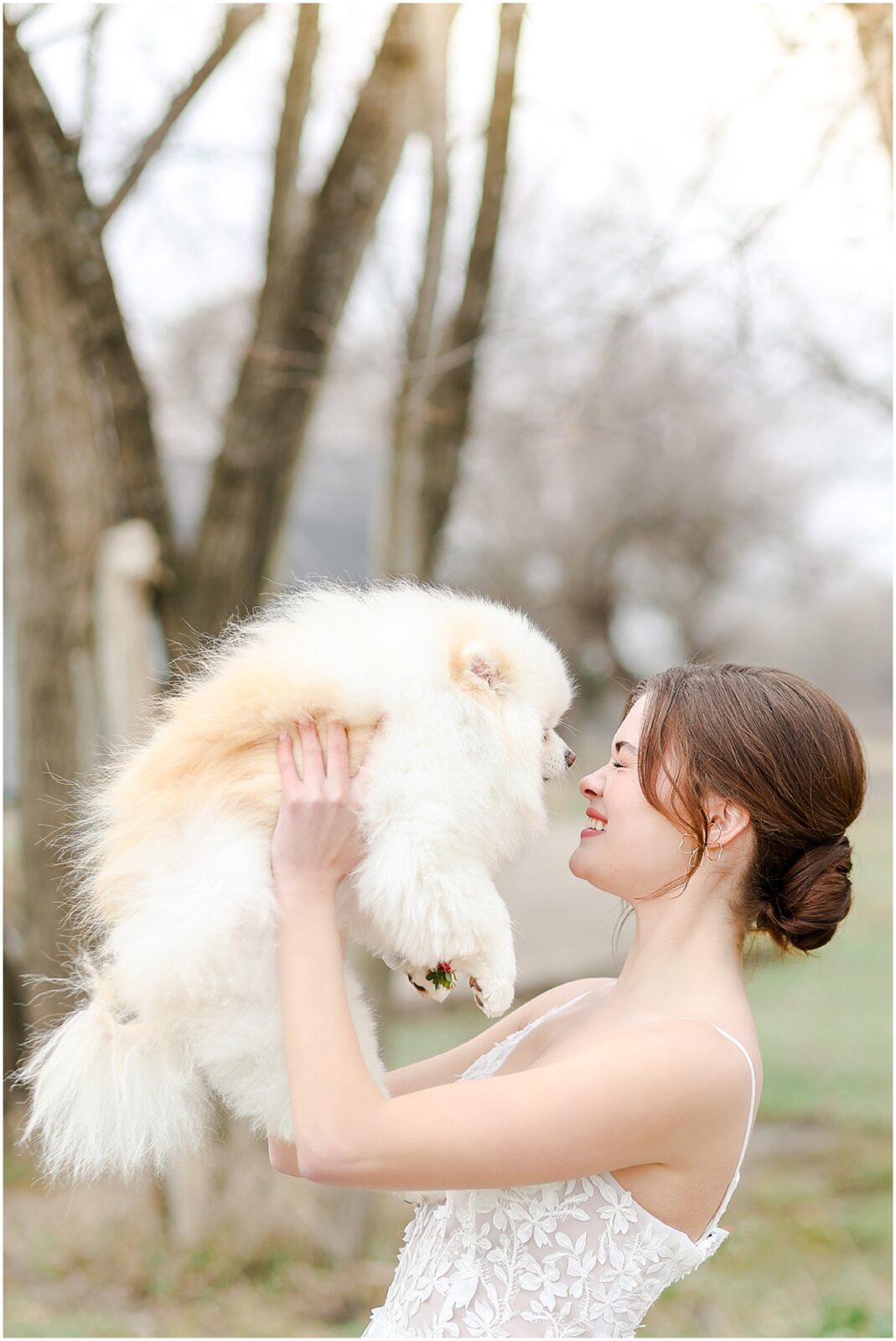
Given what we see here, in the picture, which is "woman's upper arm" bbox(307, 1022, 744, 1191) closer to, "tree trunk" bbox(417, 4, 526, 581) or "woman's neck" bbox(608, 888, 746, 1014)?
"woman's neck" bbox(608, 888, 746, 1014)

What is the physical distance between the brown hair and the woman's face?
0.02 metres

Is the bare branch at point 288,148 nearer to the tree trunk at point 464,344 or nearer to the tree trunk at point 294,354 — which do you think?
the tree trunk at point 294,354

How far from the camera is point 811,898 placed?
1725 mm

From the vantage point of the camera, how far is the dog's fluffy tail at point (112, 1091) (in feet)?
5.14

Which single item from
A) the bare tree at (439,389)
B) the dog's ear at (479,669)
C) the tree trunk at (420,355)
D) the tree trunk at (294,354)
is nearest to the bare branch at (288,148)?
the tree trunk at (294,354)

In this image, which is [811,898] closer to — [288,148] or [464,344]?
[464,344]

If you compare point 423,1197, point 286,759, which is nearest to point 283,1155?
point 423,1197

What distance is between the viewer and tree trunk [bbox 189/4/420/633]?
424 centimetres

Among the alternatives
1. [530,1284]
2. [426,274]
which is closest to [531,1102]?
[530,1284]

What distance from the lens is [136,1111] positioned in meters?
1.57

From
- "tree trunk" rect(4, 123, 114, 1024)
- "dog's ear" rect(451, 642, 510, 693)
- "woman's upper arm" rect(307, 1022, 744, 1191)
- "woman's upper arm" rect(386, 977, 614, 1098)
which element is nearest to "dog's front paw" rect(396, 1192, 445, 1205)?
"woman's upper arm" rect(386, 977, 614, 1098)

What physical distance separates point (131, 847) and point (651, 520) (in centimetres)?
1776

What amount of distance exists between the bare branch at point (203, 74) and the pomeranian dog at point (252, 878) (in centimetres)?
314

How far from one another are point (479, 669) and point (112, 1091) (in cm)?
82
